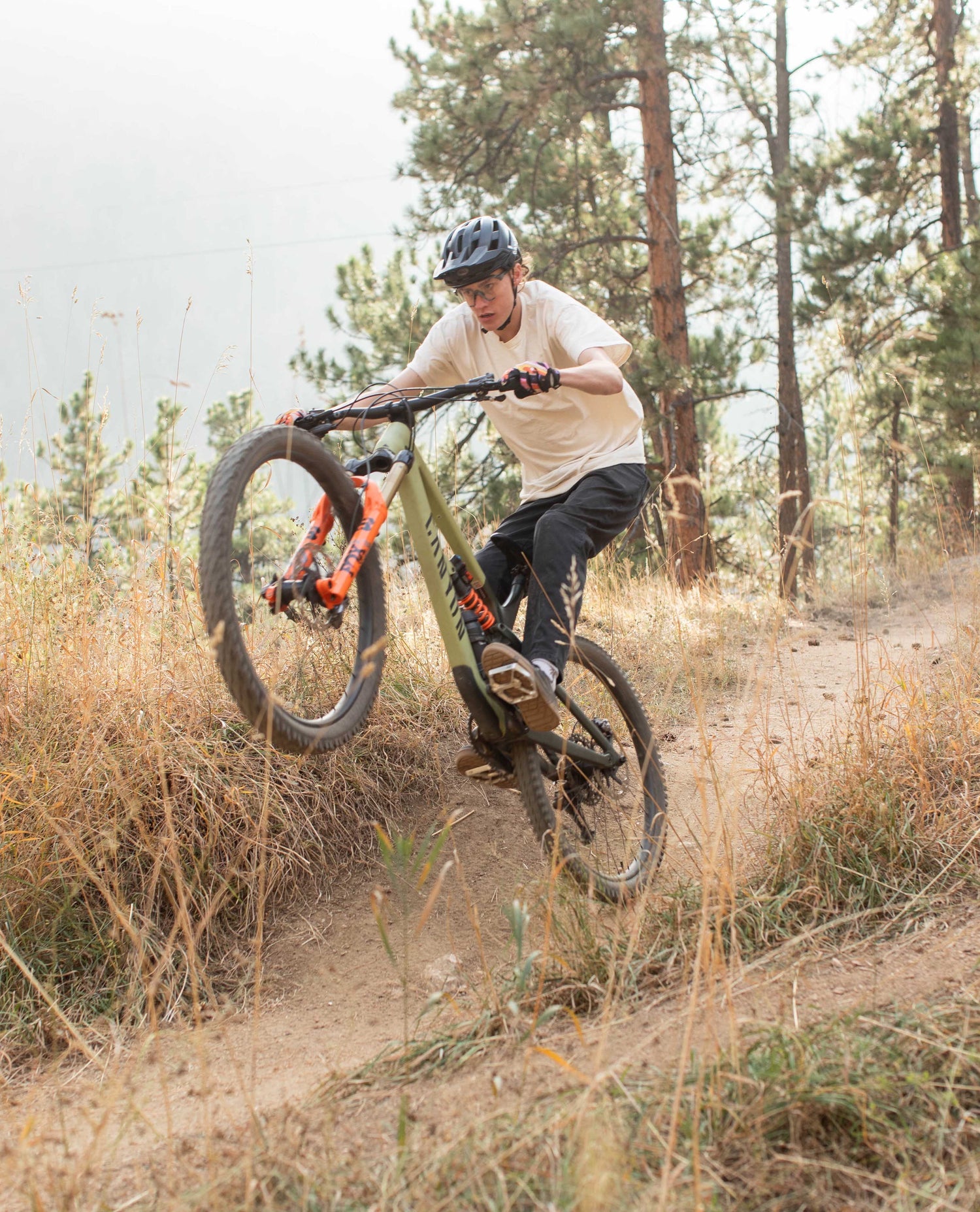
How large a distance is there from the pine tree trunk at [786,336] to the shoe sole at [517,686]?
665 centimetres

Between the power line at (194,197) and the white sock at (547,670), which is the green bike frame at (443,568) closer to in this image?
the white sock at (547,670)

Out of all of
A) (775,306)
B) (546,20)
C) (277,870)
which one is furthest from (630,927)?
(775,306)

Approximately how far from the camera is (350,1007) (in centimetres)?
265

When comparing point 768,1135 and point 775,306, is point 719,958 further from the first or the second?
point 775,306

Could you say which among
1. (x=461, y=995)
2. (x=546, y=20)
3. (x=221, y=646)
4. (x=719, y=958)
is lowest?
(x=461, y=995)

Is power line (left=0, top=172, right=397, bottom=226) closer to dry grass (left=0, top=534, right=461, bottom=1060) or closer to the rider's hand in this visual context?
dry grass (left=0, top=534, right=461, bottom=1060)

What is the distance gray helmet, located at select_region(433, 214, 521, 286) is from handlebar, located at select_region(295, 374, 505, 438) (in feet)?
1.56

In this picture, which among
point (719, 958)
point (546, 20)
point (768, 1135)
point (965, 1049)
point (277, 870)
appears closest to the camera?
point (768, 1135)

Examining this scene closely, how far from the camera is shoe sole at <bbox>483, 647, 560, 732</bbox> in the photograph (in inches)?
105

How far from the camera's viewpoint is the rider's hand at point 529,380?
8.63 feet

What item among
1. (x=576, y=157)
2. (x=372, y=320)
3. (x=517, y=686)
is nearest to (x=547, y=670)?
(x=517, y=686)

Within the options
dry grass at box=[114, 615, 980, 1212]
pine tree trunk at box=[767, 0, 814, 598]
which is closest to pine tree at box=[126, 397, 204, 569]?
dry grass at box=[114, 615, 980, 1212]

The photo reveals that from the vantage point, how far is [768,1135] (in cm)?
152

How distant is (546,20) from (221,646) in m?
9.05
